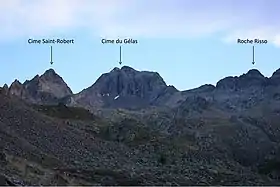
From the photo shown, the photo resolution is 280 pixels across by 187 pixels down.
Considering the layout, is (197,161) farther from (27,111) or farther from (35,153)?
(35,153)

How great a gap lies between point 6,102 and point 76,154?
15.7 metres

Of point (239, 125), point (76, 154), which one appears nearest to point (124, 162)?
point (76, 154)

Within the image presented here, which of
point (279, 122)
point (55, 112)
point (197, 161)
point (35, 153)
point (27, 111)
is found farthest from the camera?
point (279, 122)

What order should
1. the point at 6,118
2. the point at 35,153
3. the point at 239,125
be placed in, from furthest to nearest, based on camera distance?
the point at 239,125 → the point at 6,118 → the point at 35,153

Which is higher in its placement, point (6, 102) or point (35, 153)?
point (6, 102)

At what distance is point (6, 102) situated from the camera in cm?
6606

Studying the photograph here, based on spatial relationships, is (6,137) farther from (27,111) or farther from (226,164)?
(226,164)

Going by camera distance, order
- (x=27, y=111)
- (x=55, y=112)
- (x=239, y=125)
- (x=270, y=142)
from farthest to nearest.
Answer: (x=239, y=125), (x=270, y=142), (x=55, y=112), (x=27, y=111)

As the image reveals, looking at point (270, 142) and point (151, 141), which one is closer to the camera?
point (151, 141)

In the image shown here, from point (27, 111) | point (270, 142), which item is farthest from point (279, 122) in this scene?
point (27, 111)

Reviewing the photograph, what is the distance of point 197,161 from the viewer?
236ft

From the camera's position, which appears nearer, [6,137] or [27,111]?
[6,137]

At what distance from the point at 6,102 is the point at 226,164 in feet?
104

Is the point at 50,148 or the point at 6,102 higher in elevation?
the point at 6,102
